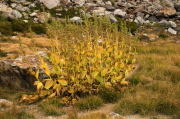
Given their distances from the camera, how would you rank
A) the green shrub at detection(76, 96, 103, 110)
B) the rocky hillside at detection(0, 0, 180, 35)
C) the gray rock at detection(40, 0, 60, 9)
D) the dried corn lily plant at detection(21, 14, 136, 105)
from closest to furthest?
the green shrub at detection(76, 96, 103, 110)
the dried corn lily plant at detection(21, 14, 136, 105)
the rocky hillside at detection(0, 0, 180, 35)
the gray rock at detection(40, 0, 60, 9)

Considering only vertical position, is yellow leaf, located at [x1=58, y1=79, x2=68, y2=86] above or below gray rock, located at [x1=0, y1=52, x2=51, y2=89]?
above

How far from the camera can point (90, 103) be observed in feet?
13.1

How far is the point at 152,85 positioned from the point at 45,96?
235 centimetres

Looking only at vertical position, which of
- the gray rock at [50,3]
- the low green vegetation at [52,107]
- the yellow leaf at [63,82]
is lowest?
the low green vegetation at [52,107]

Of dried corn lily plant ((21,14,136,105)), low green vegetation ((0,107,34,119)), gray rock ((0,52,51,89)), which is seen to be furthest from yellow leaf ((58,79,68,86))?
gray rock ((0,52,51,89))

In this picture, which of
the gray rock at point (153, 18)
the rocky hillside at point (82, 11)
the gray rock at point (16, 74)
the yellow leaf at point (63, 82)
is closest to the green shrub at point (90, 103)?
the yellow leaf at point (63, 82)

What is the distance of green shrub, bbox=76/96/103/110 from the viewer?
156 inches

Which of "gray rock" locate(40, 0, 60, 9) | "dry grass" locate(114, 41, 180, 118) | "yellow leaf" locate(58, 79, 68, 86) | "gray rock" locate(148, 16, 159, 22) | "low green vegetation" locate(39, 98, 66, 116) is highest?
"gray rock" locate(40, 0, 60, 9)

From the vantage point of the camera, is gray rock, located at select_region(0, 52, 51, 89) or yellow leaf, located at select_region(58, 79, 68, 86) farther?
gray rock, located at select_region(0, 52, 51, 89)

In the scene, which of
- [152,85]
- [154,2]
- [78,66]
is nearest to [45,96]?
[78,66]

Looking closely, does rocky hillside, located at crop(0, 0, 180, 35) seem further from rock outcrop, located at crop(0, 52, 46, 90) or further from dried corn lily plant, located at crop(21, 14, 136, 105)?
dried corn lily plant, located at crop(21, 14, 136, 105)

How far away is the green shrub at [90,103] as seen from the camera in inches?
156

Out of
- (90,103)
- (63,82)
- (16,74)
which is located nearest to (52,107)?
(63,82)

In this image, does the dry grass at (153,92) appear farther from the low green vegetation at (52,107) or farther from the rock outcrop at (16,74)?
the rock outcrop at (16,74)
